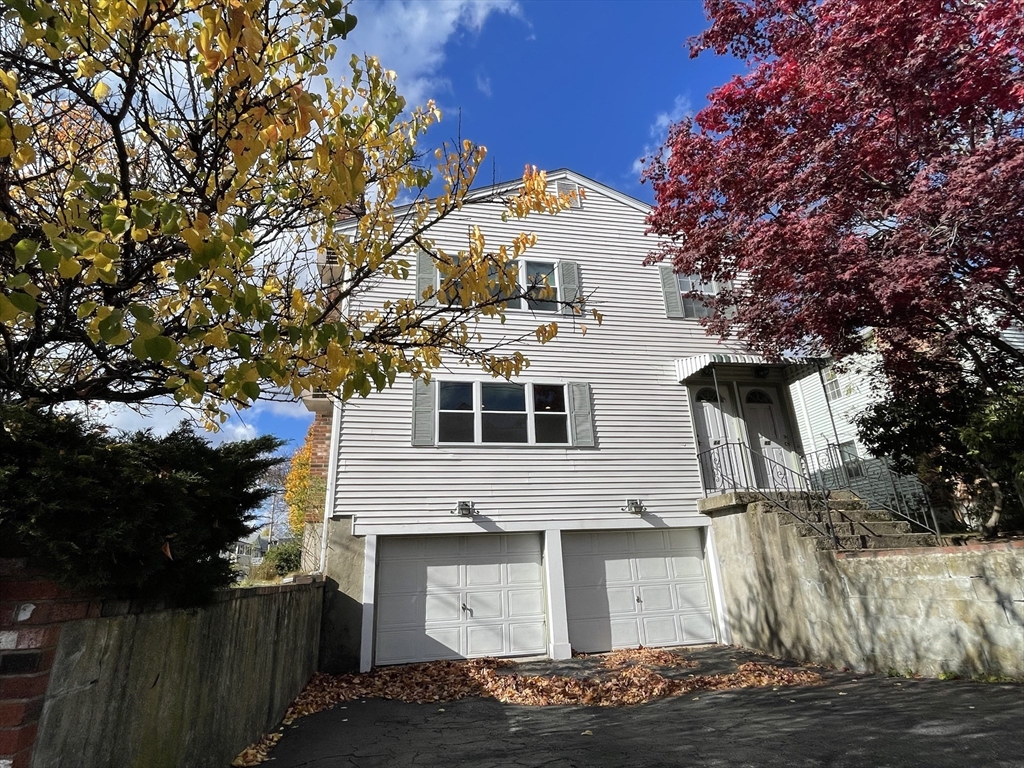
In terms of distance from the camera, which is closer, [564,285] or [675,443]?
[675,443]

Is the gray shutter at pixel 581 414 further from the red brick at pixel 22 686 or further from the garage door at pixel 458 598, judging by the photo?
the red brick at pixel 22 686

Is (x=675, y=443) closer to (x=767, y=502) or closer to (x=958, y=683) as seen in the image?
(x=767, y=502)

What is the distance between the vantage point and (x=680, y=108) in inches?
337

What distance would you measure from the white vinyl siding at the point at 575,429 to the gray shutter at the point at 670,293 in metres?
0.20

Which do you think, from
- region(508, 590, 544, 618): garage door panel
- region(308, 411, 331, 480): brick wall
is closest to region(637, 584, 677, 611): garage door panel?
region(508, 590, 544, 618): garage door panel

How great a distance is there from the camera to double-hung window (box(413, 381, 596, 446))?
9.84m

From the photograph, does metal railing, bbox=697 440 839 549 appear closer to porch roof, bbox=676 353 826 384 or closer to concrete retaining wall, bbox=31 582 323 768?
porch roof, bbox=676 353 826 384

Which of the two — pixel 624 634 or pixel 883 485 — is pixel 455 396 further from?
pixel 883 485

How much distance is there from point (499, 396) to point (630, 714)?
19.0 ft

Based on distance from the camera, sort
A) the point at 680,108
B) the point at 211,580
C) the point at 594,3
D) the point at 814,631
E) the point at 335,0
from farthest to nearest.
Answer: the point at 680,108, the point at 814,631, the point at 594,3, the point at 211,580, the point at 335,0

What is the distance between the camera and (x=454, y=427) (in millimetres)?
9922

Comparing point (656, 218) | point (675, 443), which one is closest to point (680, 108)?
point (656, 218)

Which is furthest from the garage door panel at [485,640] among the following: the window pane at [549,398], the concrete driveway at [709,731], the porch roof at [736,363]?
the porch roof at [736,363]

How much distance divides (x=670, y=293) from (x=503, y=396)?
4.71m
